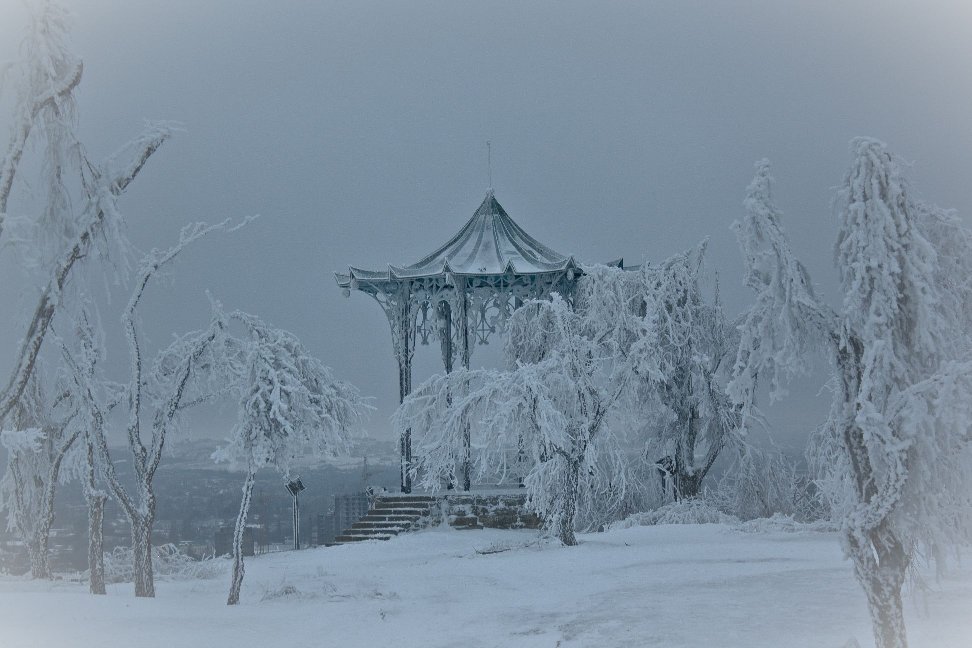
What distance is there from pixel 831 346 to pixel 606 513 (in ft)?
51.2

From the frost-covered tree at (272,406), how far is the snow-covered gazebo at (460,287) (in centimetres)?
907

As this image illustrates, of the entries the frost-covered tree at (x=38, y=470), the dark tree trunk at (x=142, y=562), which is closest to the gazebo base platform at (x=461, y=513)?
the frost-covered tree at (x=38, y=470)

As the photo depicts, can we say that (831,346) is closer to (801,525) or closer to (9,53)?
(9,53)

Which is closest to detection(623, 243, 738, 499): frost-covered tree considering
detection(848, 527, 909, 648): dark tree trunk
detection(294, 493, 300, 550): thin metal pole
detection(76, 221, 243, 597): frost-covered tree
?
detection(294, 493, 300, 550): thin metal pole

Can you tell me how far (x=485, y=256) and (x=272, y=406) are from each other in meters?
12.3

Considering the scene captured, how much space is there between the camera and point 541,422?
15.8 meters

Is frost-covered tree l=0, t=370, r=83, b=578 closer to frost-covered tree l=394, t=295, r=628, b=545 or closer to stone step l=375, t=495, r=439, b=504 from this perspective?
frost-covered tree l=394, t=295, r=628, b=545

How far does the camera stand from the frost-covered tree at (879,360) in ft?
25.2

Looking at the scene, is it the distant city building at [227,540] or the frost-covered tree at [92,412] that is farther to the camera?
the distant city building at [227,540]

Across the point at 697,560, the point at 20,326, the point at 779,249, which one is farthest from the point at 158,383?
the point at 779,249

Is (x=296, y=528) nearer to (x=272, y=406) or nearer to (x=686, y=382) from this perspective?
(x=272, y=406)

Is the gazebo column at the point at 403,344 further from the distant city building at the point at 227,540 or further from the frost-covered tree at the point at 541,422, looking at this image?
the frost-covered tree at the point at 541,422

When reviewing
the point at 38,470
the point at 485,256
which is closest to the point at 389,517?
the point at 485,256

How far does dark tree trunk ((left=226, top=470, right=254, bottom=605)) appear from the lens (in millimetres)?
11672
